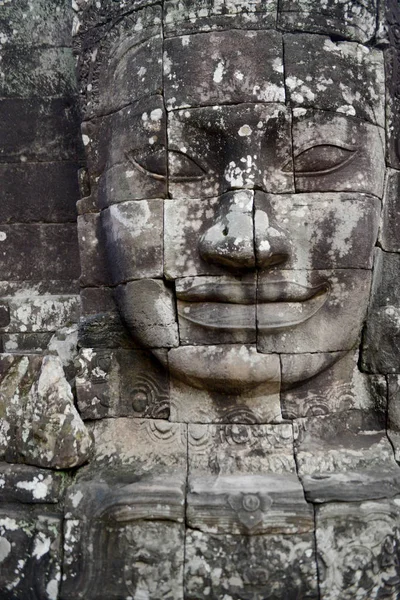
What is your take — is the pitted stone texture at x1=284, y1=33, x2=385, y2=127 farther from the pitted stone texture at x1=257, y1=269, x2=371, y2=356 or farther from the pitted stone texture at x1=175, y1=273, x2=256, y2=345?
the pitted stone texture at x1=175, y1=273, x2=256, y2=345

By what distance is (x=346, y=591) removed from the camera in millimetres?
3332

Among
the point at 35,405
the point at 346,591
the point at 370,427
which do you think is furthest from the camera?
the point at 370,427

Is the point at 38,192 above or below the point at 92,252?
above

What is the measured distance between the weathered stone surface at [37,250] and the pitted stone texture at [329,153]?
1.68 meters

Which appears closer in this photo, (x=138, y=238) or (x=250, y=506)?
(x=250, y=506)

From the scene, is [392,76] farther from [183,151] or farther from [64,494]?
[64,494]

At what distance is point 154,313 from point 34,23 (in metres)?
2.32

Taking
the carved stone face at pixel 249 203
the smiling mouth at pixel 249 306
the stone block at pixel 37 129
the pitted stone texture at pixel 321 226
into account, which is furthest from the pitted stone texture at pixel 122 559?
the stone block at pixel 37 129

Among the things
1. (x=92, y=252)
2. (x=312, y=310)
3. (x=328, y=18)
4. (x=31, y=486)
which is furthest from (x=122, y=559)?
(x=328, y=18)

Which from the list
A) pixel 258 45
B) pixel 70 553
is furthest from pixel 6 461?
pixel 258 45

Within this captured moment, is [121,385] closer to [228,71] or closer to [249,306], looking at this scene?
[249,306]

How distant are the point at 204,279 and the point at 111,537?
1367 mm

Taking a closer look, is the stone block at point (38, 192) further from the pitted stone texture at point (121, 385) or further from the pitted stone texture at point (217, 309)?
the pitted stone texture at point (217, 309)

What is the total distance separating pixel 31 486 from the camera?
354 cm
